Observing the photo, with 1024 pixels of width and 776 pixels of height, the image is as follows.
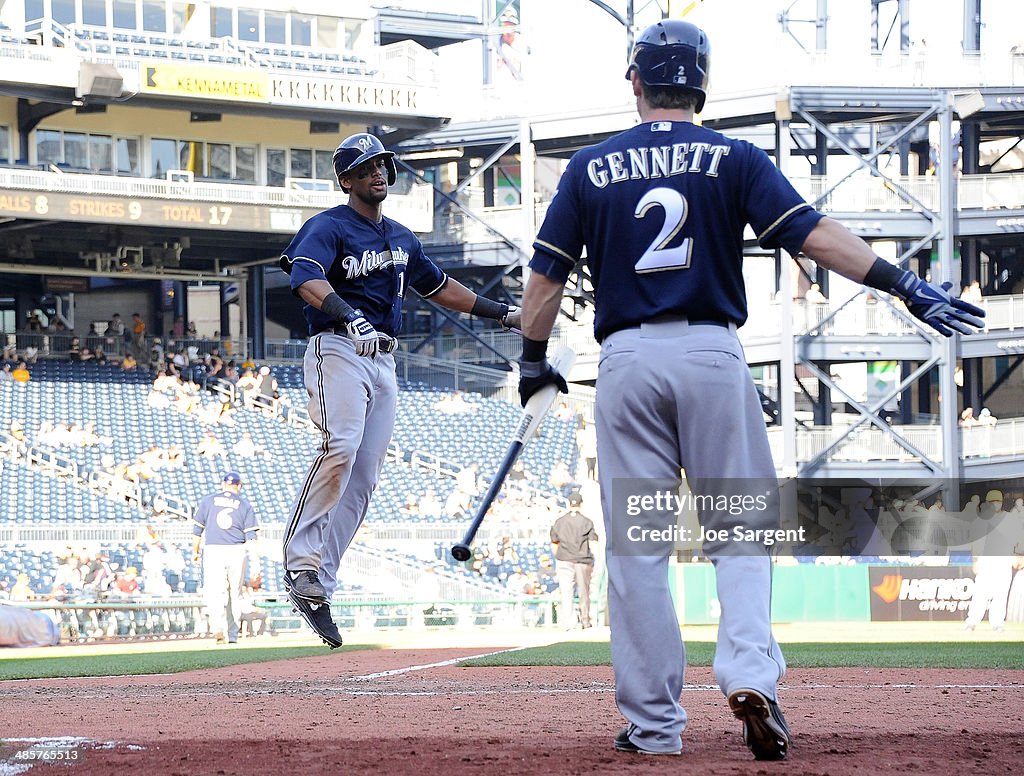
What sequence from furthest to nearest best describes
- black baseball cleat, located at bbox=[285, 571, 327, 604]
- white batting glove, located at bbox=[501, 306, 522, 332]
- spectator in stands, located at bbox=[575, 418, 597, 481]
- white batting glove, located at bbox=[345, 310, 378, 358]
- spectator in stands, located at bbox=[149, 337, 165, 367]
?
spectator in stands, located at bbox=[149, 337, 165, 367] < spectator in stands, located at bbox=[575, 418, 597, 481] < white batting glove, located at bbox=[501, 306, 522, 332] < black baseball cleat, located at bbox=[285, 571, 327, 604] < white batting glove, located at bbox=[345, 310, 378, 358]

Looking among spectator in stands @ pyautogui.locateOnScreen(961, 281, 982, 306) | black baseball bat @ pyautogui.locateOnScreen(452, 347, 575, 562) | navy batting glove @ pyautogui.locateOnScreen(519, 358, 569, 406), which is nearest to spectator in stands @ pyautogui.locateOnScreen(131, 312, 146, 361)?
spectator in stands @ pyautogui.locateOnScreen(961, 281, 982, 306)

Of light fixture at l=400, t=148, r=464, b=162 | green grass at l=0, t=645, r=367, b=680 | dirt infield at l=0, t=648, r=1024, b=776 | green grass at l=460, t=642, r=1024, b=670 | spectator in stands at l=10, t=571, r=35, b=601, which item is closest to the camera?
dirt infield at l=0, t=648, r=1024, b=776

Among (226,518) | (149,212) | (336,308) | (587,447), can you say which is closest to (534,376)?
(336,308)

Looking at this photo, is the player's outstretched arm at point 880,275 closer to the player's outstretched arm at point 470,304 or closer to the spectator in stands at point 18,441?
the player's outstretched arm at point 470,304

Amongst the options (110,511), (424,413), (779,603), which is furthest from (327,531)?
(424,413)

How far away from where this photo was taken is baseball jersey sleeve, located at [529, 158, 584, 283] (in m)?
4.56

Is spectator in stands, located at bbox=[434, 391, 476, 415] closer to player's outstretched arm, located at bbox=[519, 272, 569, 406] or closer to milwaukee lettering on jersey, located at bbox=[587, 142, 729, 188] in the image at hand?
player's outstretched arm, located at bbox=[519, 272, 569, 406]

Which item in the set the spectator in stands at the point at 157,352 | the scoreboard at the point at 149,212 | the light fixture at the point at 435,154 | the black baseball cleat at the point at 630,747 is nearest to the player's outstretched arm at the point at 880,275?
the black baseball cleat at the point at 630,747

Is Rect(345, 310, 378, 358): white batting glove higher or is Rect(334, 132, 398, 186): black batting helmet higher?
Rect(334, 132, 398, 186): black batting helmet

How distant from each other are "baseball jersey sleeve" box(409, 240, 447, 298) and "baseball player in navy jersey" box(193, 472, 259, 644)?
29.3 ft

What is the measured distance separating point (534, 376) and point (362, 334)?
1294 millimetres

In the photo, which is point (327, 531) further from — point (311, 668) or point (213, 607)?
point (213, 607)

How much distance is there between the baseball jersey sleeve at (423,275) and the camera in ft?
22.8

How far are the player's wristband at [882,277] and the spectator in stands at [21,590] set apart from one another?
53.1ft
